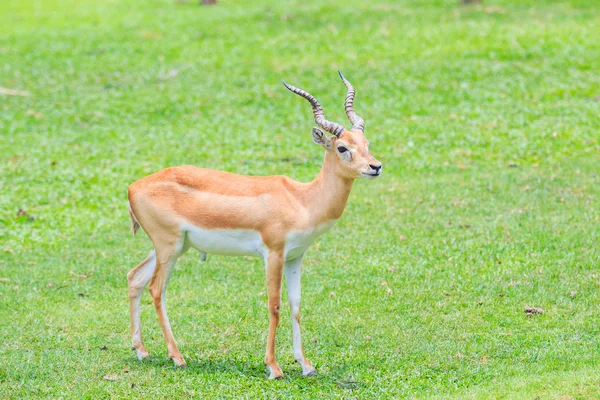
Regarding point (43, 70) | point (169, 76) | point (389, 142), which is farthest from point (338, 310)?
point (43, 70)

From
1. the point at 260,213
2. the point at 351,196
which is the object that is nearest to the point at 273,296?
the point at 260,213

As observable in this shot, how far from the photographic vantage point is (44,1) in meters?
30.6

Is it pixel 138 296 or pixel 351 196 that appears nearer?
pixel 138 296

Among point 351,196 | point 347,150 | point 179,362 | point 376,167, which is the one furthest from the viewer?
point 351,196

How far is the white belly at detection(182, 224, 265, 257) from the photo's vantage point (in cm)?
742

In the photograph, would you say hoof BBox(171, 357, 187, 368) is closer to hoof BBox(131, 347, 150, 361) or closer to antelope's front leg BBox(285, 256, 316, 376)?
hoof BBox(131, 347, 150, 361)

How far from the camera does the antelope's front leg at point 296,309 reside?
24.3 ft

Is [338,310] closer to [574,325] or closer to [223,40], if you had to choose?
[574,325]

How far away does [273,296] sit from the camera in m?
7.35

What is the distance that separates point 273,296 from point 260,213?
0.72 m

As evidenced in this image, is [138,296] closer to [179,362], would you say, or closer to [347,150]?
[179,362]

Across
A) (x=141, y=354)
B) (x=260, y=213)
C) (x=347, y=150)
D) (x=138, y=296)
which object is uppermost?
(x=347, y=150)

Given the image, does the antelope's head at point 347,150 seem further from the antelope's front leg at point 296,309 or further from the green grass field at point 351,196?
the green grass field at point 351,196

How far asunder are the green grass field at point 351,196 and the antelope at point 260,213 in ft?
2.17
